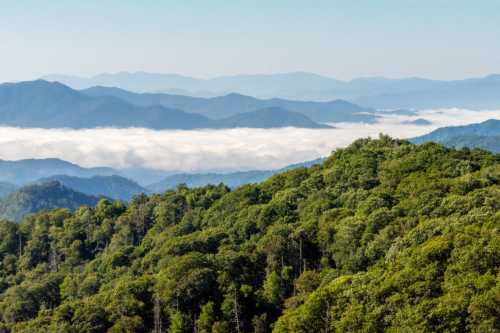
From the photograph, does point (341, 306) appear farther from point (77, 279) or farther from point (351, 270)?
point (77, 279)

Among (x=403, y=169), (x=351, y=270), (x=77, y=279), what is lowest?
(x=77, y=279)

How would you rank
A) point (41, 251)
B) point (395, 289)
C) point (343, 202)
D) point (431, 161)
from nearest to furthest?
point (395, 289) → point (343, 202) → point (431, 161) → point (41, 251)

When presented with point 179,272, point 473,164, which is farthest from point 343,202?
point 179,272

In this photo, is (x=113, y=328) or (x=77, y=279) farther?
(x=77, y=279)

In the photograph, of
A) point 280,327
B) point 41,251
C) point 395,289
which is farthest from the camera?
point 41,251

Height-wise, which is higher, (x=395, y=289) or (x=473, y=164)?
(x=473, y=164)

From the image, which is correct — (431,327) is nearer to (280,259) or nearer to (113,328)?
(280,259)
